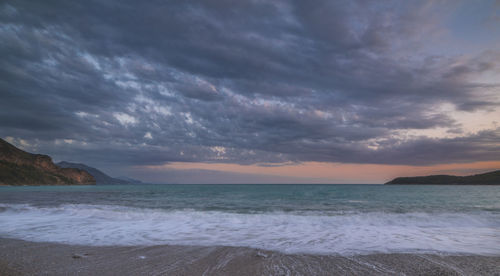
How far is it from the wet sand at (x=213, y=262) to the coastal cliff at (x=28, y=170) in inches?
5910

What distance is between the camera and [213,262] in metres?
5.10

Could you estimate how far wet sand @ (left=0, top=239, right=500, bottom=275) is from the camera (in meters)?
4.52

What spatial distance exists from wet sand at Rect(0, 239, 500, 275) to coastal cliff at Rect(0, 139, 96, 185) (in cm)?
15010

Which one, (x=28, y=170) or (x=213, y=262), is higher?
(x=213, y=262)

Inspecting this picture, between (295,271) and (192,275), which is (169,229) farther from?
(295,271)

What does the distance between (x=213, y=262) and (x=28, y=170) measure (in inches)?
6916

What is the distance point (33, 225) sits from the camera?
31.9 ft

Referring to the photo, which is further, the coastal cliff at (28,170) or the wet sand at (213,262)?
the coastal cliff at (28,170)

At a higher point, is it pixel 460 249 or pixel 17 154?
pixel 17 154

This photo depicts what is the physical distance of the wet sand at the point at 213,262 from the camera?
14.8 feet

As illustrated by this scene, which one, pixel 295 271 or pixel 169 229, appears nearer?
Answer: pixel 295 271

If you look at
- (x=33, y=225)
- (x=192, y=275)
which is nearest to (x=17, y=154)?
(x=33, y=225)

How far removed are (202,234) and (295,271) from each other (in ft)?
15.2

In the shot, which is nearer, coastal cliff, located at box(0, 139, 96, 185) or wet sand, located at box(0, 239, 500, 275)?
wet sand, located at box(0, 239, 500, 275)
